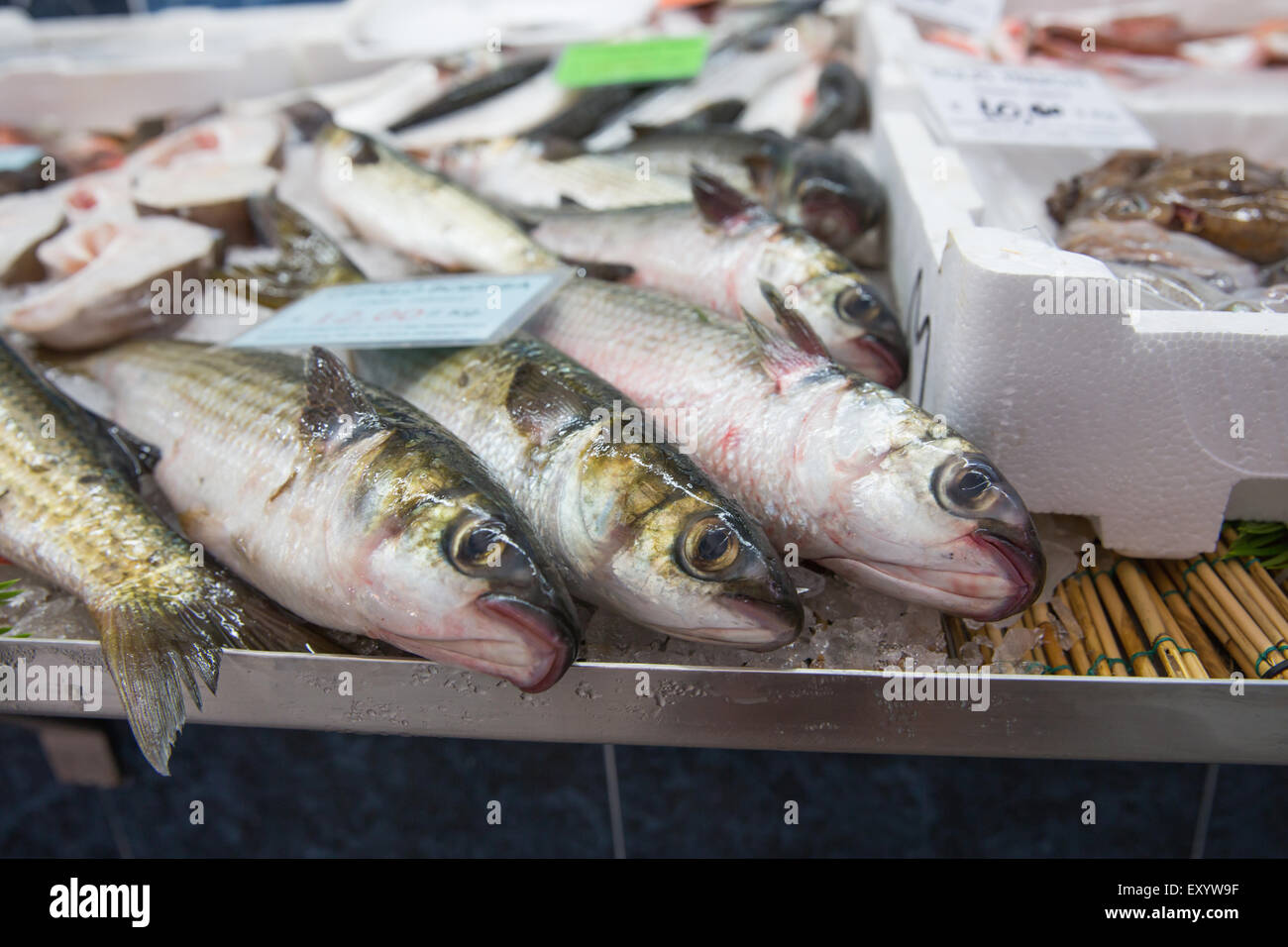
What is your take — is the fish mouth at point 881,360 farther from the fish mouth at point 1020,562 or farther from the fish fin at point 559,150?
the fish fin at point 559,150

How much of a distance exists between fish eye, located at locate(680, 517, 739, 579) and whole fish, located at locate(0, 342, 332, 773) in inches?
24.9

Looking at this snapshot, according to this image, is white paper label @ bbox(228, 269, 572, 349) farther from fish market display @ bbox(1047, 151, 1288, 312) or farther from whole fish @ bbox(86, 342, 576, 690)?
fish market display @ bbox(1047, 151, 1288, 312)

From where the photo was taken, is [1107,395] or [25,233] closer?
[1107,395]

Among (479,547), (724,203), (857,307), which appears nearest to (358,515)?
(479,547)

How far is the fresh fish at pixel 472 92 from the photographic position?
3330 mm

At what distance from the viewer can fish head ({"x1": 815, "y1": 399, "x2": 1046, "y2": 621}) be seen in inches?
48.5

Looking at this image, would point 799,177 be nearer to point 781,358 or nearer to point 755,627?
point 781,358

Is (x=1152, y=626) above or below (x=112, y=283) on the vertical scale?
below

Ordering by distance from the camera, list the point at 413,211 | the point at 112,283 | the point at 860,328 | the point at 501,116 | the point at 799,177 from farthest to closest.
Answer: the point at 501,116 < the point at 413,211 < the point at 799,177 < the point at 112,283 < the point at 860,328

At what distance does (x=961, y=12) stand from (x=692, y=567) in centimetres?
314

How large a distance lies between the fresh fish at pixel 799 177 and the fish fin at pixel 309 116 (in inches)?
48.7

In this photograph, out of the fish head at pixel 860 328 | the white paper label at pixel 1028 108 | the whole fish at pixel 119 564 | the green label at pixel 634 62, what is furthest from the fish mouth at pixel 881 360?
the green label at pixel 634 62

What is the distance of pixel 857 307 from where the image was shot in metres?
1.75

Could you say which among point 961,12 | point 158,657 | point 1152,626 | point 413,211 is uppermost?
point 961,12
